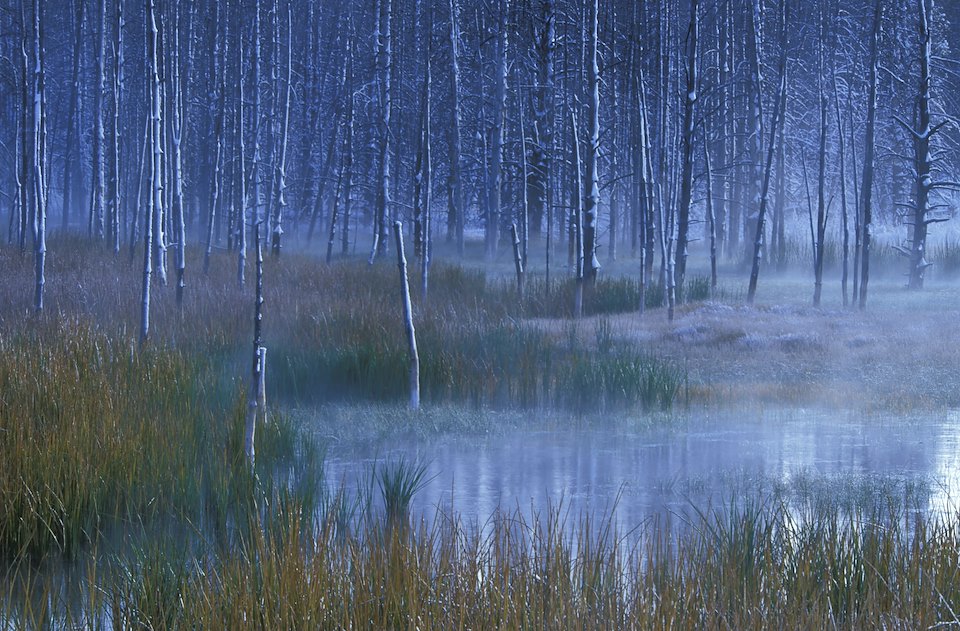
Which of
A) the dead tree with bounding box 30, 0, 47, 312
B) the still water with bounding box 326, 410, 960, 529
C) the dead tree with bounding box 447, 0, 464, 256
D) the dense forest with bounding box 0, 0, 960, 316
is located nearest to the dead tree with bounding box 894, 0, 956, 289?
the dense forest with bounding box 0, 0, 960, 316

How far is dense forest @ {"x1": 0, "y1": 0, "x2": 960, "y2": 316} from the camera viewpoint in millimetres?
17344

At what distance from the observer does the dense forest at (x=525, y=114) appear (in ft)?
56.9

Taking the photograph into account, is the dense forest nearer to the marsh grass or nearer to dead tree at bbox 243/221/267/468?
dead tree at bbox 243/221/267/468

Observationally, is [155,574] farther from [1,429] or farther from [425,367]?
[425,367]

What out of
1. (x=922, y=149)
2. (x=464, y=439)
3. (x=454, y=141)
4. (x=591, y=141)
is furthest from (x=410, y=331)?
(x=922, y=149)

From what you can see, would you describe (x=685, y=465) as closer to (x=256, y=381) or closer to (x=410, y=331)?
(x=410, y=331)

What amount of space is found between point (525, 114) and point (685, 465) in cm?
2299

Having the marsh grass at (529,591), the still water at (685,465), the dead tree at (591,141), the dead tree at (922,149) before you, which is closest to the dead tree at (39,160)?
the still water at (685,465)

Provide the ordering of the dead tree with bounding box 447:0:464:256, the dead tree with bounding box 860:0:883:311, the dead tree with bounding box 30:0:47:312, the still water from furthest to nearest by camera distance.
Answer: the dead tree with bounding box 447:0:464:256, the dead tree with bounding box 860:0:883:311, the dead tree with bounding box 30:0:47:312, the still water

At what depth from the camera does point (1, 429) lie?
5.78m

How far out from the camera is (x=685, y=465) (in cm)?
730

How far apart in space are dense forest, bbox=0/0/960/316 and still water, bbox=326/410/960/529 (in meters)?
6.40

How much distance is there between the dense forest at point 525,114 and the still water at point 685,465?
640 centimetres

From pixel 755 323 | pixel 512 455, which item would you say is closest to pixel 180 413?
pixel 512 455
